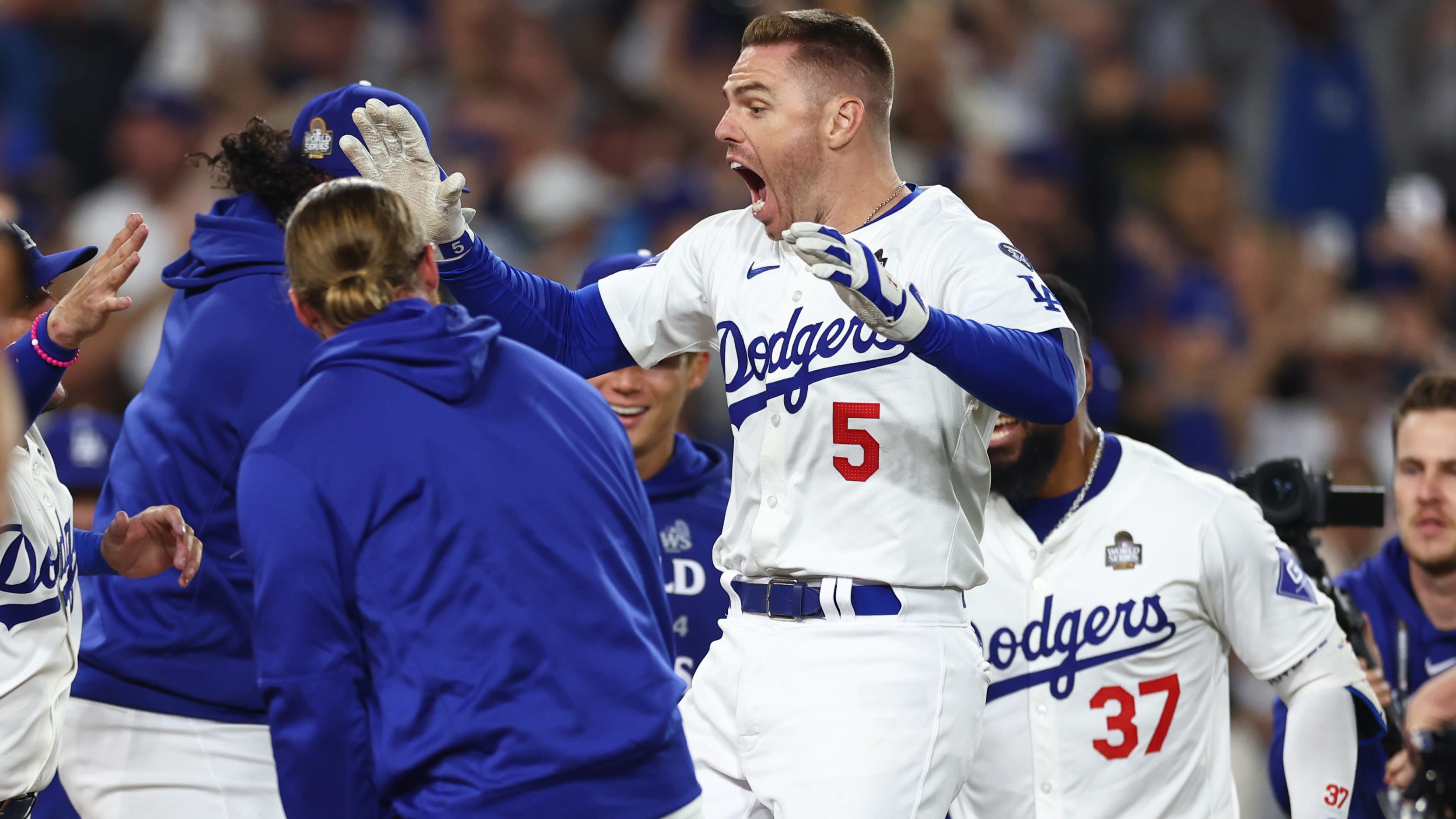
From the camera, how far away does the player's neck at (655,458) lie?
16.2 feet

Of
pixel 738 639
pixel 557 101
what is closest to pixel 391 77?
pixel 557 101

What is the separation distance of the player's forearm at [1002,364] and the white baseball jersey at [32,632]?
1826 mm

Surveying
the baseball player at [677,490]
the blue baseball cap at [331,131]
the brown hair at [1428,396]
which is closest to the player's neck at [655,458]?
the baseball player at [677,490]

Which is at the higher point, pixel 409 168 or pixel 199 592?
pixel 409 168

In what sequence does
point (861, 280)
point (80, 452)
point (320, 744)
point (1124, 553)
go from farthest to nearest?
1. point (80, 452)
2. point (1124, 553)
3. point (861, 280)
4. point (320, 744)

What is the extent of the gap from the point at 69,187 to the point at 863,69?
6.41 metres

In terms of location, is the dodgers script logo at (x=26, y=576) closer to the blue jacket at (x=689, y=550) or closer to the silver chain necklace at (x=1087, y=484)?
the blue jacket at (x=689, y=550)

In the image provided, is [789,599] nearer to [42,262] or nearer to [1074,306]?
[1074,306]

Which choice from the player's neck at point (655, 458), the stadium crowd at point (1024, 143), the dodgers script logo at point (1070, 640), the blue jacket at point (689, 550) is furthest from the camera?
the stadium crowd at point (1024, 143)

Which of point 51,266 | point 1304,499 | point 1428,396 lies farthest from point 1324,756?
point 51,266

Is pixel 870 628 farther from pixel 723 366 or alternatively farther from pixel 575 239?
pixel 575 239

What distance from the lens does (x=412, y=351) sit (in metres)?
2.58

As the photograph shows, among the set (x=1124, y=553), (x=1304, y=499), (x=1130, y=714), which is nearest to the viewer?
(x=1130, y=714)

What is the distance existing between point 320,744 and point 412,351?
2.02 feet
